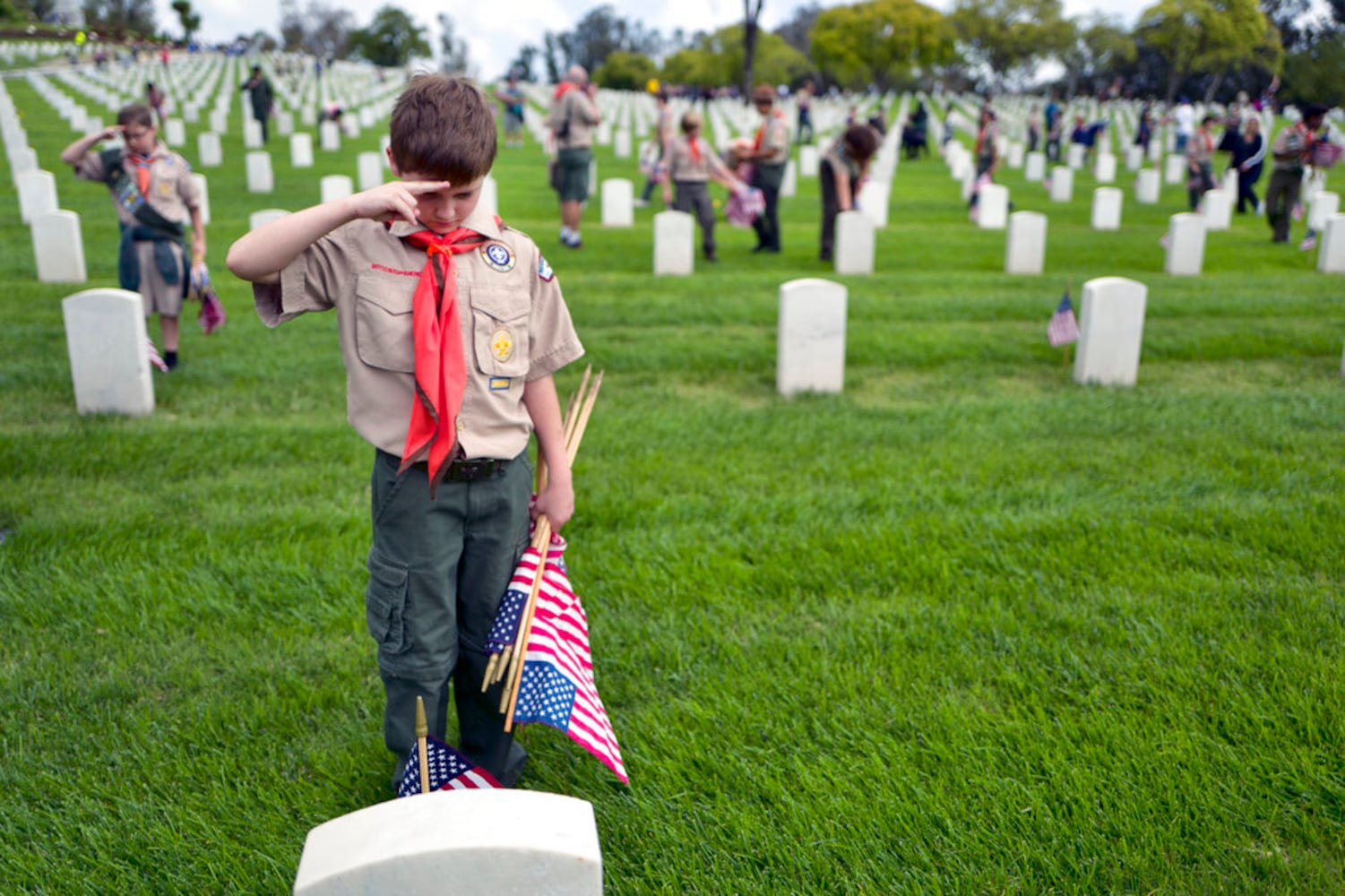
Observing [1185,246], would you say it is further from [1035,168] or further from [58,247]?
[1035,168]

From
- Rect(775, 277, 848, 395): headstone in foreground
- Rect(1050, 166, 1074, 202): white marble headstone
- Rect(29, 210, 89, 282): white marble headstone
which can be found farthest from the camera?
Rect(1050, 166, 1074, 202): white marble headstone

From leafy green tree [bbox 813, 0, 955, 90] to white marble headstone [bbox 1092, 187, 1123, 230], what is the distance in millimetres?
54654

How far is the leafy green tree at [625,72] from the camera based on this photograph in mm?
84375

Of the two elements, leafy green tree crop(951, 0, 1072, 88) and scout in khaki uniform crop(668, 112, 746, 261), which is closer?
scout in khaki uniform crop(668, 112, 746, 261)

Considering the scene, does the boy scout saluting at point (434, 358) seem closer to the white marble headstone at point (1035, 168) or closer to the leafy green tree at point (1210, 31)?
the white marble headstone at point (1035, 168)

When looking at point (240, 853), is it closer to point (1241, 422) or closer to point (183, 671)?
point (183, 671)

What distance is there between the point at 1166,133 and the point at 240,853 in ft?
131

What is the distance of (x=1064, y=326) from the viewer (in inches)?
311

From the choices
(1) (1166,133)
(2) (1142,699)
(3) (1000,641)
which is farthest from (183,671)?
(1) (1166,133)

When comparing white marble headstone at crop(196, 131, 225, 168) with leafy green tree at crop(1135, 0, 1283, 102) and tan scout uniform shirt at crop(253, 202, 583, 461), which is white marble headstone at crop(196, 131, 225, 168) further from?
leafy green tree at crop(1135, 0, 1283, 102)

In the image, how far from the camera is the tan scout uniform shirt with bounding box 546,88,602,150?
12688mm

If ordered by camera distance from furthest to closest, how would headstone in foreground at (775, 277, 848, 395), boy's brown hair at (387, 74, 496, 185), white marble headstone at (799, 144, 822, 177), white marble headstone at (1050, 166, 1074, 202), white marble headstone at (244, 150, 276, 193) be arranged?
white marble headstone at (799, 144, 822, 177), white marble headstone at (1050, 166, 1074, 202), white marble headstone at (244, 150, 276, 193), headstone in foreground at (775, 277, 848, 395), boy's brown hair at (387, 74, 496, 185)

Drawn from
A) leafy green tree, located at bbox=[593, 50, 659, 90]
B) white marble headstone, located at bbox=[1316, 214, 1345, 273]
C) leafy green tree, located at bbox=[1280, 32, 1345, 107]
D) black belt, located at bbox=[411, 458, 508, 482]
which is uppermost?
leafy green tree, located at bbox=[593, 50, 659, 90]

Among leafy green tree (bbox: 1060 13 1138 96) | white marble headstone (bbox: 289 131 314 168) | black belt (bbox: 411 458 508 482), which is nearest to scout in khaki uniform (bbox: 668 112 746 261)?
black belt (bbox: 411 458 508 482)
